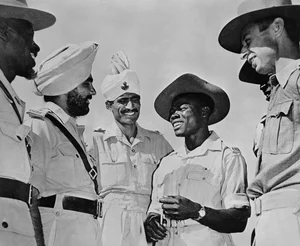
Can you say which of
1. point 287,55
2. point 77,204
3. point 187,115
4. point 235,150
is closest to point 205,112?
point 187,115

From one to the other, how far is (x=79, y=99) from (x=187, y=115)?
83 centimetres

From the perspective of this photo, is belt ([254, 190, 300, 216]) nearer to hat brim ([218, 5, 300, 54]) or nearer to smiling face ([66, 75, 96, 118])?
hat brim ([218, 5, 300, 54])

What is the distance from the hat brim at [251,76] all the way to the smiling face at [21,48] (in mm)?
1366

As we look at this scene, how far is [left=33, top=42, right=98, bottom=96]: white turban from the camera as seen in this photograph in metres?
6.00

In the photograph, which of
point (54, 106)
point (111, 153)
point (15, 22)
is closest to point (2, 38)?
point (15, 22)

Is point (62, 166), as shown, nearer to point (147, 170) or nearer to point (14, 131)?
point (14, 131)

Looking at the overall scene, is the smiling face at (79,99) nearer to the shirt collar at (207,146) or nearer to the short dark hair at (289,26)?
the shirt collar at (207,146)

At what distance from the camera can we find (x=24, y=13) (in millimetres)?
5598

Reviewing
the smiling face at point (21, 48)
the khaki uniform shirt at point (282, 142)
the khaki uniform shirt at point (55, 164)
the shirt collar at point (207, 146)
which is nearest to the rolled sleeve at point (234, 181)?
the shirt collar at point (207, 146)

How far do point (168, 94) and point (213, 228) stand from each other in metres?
1.08

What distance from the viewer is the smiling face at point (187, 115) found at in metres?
6.40

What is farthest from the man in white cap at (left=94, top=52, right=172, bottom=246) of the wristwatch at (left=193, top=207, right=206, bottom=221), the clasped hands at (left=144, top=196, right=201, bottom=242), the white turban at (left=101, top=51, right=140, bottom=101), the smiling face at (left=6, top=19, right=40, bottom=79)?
the smiling face at (left=6, top=19, right=40, bottom=79)

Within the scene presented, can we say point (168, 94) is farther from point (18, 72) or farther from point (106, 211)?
point (18, 72)

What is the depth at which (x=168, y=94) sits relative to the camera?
21.6 feet
